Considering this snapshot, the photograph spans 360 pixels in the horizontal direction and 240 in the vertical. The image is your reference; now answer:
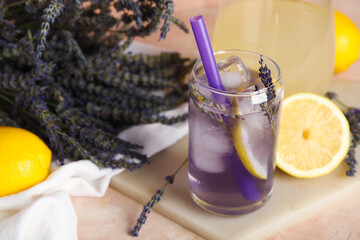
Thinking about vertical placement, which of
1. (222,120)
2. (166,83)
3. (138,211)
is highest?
(222,120)

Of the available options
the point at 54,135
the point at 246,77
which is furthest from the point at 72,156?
the point at 246,77

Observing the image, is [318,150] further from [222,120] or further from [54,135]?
[54,135]

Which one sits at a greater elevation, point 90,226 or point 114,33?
point 114,33

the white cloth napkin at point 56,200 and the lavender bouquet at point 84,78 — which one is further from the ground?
the lavender bouquet at point 84,78

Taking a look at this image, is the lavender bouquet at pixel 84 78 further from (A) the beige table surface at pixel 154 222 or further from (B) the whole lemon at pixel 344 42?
(B) the whole lemon at pixel 344 42

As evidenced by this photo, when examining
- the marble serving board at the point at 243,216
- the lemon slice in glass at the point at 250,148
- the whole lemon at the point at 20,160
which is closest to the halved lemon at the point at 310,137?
the marble serving board at the point at 243,216

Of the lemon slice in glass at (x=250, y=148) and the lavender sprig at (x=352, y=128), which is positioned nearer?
the lemon slice in glass at (x=250, y=148)

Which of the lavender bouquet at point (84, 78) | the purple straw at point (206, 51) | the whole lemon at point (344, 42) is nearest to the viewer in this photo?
the purple straw at point (206, 51)

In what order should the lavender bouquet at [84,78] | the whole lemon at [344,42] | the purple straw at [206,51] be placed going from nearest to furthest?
the purple straw at [206,51]
the lavender bouquet at [84,78]
the whole lemon at [344,42]
